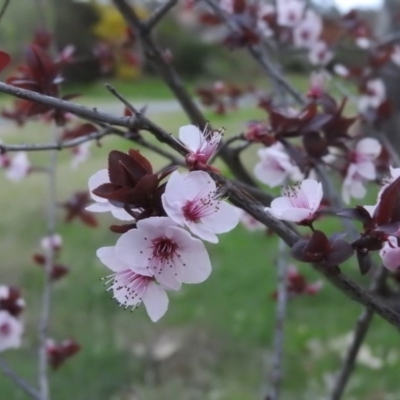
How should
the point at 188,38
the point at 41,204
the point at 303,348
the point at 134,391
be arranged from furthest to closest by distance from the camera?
the point at 188,38
the point at 41,204
the point at 303,348
the point at 134,391

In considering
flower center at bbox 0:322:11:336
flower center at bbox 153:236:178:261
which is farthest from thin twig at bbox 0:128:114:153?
flower center at bbox 0:322:11:336

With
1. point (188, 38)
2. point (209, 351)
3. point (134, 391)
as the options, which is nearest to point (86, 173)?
point (209, 351)

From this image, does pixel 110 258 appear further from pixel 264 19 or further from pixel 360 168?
pixel 264 19

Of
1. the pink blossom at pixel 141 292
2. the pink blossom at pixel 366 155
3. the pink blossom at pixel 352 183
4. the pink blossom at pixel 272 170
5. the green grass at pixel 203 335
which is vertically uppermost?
the pink blossom at pixel 141 292

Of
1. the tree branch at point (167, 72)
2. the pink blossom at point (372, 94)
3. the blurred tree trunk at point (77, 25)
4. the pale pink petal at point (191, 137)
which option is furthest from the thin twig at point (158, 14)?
the blurred tree trunk at point (77, 25)

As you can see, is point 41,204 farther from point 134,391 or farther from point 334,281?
point 334,281

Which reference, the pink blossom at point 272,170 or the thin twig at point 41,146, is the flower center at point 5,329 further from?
the pink blossom at point 272,170
